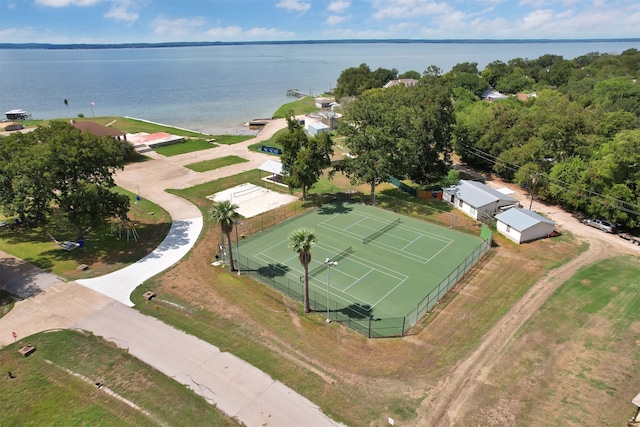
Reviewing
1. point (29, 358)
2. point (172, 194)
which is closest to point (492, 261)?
point (29, 358)

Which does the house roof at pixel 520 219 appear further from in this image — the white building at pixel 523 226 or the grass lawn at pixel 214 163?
the grass lawn at pixel 214 163

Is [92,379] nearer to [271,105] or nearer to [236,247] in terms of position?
[236,247]

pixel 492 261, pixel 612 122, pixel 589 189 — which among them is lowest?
pixel 492 261

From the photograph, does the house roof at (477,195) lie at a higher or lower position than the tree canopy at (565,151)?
lower

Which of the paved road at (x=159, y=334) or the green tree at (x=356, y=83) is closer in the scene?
the paved road at (x=159, y=334)

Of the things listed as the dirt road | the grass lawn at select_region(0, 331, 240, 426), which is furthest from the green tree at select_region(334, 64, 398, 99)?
the grass lawn at select_region(0, 331, 240, 426)

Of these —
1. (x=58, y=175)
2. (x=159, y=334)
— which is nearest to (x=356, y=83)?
(x=58, y=175)

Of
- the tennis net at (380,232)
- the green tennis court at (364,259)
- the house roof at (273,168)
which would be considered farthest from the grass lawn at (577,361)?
the house roof at (273,168)
